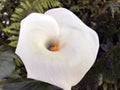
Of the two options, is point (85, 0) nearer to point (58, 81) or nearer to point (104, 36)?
point (104, 36)

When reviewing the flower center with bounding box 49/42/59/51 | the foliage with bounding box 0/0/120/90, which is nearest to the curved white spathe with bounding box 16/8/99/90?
the flower center with bounding box 49/42/59/51

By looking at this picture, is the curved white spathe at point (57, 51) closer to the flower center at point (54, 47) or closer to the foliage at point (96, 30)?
the flower center at point (54, 47)

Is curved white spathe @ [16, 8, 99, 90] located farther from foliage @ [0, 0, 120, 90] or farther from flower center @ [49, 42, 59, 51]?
foliage @ [0, 0, 120, 90]

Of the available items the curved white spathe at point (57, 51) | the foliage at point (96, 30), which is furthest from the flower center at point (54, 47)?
the foliage at point (96, 30)

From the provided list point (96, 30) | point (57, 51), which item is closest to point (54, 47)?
point (57, 51)

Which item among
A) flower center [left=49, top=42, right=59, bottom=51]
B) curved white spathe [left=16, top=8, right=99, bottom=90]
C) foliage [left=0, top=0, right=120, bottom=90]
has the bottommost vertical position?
foliage [left=0, top=0, right=120, bottom=90]

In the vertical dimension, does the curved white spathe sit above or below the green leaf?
above
